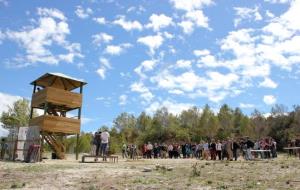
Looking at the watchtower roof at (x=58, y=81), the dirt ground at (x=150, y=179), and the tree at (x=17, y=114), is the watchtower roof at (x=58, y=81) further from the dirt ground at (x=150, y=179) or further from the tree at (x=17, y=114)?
the tree at (x=17, y=114)

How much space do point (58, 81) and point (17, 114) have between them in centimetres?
2979

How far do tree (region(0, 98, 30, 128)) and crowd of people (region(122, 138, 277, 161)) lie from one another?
25.1m

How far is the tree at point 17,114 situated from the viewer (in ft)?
200

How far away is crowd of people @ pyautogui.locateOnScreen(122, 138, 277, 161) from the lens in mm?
29266

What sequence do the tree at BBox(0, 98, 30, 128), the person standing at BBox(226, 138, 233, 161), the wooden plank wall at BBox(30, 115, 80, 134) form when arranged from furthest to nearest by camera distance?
the tree at BBox(0, 98, 30, 128)
the wooden plank wall at BBox(30, 115, 80, 134)
the person standing at BBox(226, 138, 233, 161)

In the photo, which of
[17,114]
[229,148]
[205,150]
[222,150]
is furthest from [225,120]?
[229,148]

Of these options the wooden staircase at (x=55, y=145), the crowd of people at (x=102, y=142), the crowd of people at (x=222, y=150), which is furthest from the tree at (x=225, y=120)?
the crowd of people at (x=102, y=142)

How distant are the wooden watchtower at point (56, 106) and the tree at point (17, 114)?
27275mm

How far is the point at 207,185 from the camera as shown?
13.6 meters

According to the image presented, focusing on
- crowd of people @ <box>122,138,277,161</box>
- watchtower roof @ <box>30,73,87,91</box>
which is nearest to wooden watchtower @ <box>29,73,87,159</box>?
watchtower roof @ <box>30,73,87,91</box>

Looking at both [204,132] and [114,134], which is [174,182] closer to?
[204,132]

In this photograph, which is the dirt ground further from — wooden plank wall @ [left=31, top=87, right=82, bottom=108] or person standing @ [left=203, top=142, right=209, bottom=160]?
wooden plank wall @ [left=31, top=87, right=82, bottom=108]

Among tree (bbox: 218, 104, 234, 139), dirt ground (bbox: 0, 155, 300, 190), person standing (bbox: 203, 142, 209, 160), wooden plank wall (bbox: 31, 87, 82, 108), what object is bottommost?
dirt ground (bbox: 0, 155, 300, 190)

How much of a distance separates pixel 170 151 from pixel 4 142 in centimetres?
1460
